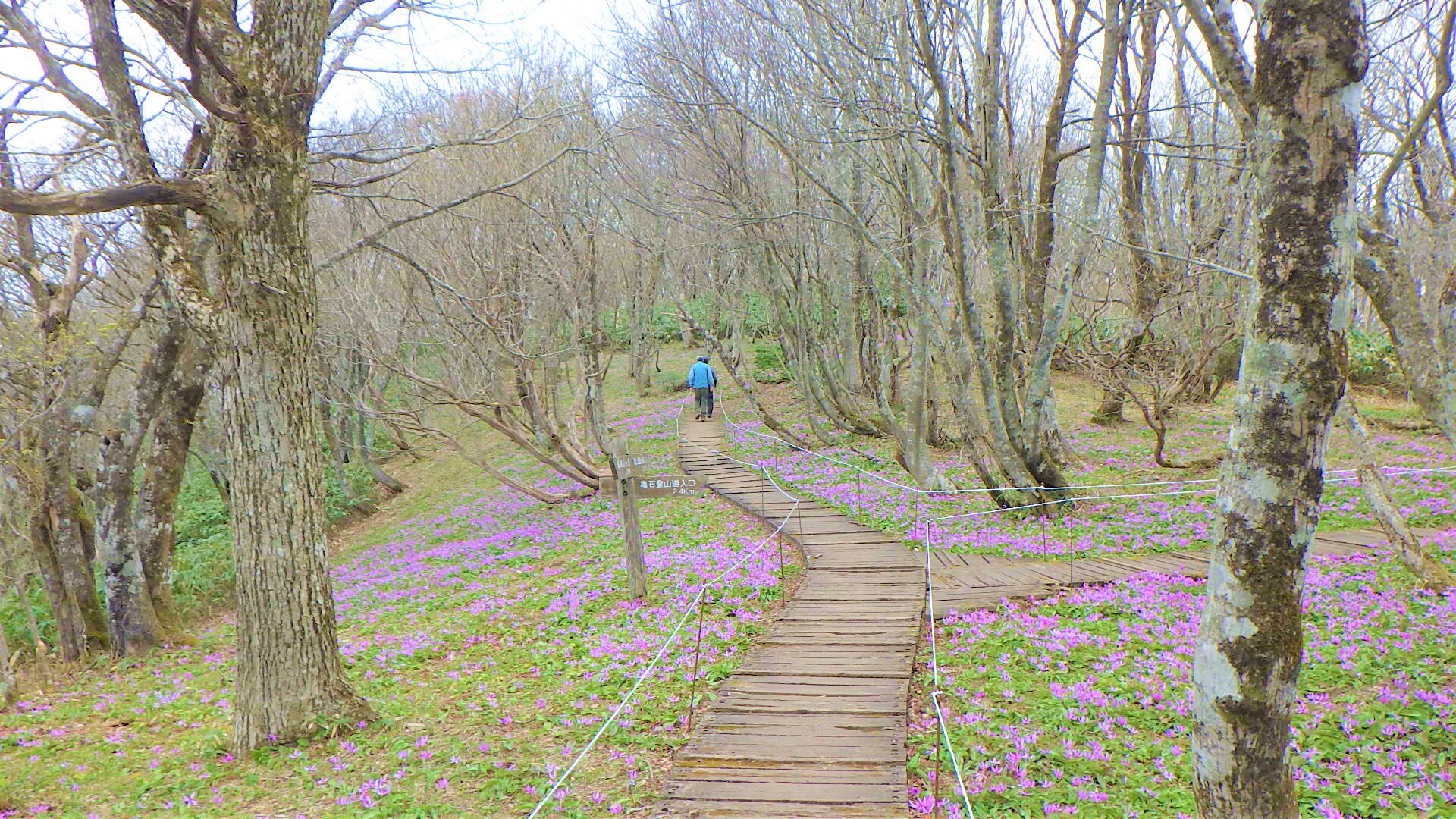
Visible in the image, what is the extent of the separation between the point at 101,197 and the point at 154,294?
18.0 ft

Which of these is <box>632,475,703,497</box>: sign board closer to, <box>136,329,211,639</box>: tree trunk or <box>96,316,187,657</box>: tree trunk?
<box>136,329,211,639</box>: tree trunk

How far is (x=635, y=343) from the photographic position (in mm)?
22969

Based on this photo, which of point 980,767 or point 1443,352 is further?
point 1443,352

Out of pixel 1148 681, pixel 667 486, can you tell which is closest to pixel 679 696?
pixel 667 486

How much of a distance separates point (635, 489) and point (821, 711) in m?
4.00

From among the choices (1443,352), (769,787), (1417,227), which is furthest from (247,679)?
(1417,227)

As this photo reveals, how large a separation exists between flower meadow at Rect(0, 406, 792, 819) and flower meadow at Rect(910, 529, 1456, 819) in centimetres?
211

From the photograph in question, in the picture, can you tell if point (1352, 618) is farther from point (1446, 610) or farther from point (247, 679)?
point (247, 679)

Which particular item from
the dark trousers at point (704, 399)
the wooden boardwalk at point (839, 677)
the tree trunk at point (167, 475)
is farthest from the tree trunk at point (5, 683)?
the dark trousers at point (704, 399)

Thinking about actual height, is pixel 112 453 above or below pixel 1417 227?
below

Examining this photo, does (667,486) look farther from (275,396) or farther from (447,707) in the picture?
(275,396)

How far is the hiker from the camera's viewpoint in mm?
24312

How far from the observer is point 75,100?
7930mm

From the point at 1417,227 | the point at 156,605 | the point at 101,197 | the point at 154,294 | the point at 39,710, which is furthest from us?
the point at 1417,227
